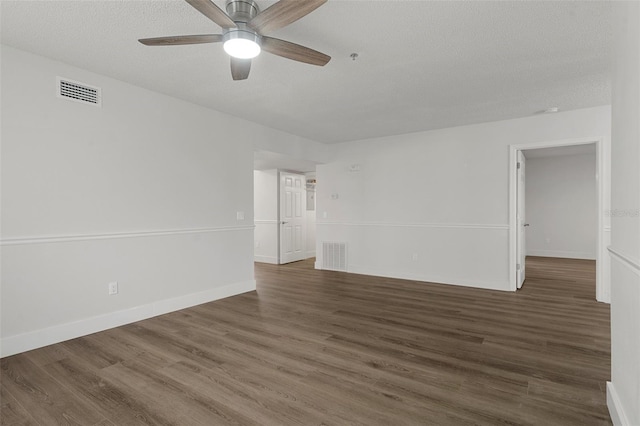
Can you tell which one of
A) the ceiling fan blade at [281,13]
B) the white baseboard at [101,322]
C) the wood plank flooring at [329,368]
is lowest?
the wood plank flooring at [329,368]

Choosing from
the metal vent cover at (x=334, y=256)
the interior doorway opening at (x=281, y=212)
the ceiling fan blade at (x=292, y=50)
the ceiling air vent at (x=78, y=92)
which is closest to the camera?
the ceiling fan blade at (x=292, y=50)

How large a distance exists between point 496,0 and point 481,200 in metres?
3.44

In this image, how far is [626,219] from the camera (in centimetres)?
152

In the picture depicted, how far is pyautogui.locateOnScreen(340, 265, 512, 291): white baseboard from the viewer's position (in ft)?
16.1

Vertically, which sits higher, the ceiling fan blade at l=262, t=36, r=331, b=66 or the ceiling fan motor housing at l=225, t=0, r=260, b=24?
Answer: the ceiling fan motor housing at l=225, t=0, r=260, b=24

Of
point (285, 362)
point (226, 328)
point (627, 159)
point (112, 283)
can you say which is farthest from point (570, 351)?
point (112, 283)

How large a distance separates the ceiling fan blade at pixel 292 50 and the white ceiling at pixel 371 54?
243mm

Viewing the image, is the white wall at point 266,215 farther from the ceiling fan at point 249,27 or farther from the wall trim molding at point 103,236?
the ceiling fan at point 249,27

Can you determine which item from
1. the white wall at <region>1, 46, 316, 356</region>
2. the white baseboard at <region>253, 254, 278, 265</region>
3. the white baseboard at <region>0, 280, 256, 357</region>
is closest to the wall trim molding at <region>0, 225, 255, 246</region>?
the white wall at <region>1, 46, 316, 356</region>

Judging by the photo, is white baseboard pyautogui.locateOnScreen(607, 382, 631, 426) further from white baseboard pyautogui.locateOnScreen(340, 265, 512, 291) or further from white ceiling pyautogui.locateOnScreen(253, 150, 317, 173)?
white ceiling pyautogui.locateOnScreen(253, 150, 317, 173)

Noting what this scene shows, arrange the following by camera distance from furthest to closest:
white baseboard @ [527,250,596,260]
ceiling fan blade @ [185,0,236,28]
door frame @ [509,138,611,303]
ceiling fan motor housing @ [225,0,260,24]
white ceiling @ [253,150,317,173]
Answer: white baseboard @ [527,250,596,260] < white ceiling @ [253,150,317,173] < door frame @ [509,138,611,303] < ceiling fan motor housing @ [225,0,260,24] < ceiling fan blade @ [185,0,236,28]

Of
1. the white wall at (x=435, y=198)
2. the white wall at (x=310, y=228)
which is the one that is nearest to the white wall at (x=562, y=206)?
the white wall at (x=435, y=198)

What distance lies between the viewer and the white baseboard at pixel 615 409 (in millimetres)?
1578

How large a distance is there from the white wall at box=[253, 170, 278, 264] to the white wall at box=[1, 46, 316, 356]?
8.71 ft
